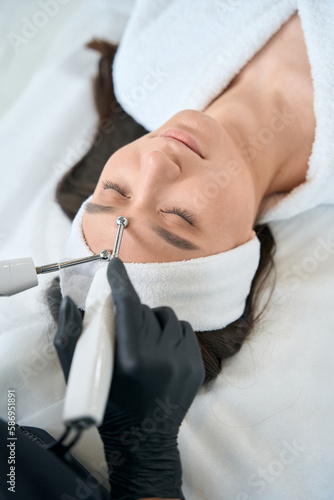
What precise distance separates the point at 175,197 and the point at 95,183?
21.2 inches

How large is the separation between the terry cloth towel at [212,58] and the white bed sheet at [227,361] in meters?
0.17

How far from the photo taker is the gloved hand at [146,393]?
0.71 meters

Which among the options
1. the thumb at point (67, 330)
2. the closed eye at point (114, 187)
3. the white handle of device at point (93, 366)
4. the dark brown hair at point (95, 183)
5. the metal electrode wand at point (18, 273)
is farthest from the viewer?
the dark brown hair at point (95, 183)

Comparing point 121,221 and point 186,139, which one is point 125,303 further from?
point 186,139

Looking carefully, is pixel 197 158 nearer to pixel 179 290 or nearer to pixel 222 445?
pixel 179 290

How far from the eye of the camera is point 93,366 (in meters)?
0.63

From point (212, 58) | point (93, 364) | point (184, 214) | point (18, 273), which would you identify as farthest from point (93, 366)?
point (212, 58)

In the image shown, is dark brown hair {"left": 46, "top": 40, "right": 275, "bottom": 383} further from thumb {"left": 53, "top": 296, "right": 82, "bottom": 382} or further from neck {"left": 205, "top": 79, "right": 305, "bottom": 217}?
Result: thumb {"left": 53, "top": 296, "right": 82, "bottom": 382}

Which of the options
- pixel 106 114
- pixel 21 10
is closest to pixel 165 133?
pixel 106 114

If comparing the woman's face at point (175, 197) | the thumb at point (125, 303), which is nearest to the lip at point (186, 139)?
the woman's face at point (175, 197)

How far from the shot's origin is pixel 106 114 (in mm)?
1544

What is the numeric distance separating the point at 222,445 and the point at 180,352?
15.6 inches

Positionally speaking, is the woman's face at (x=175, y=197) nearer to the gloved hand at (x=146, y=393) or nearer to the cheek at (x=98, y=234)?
the cheek at (x=98, y=234)

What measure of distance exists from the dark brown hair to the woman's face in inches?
8.7
